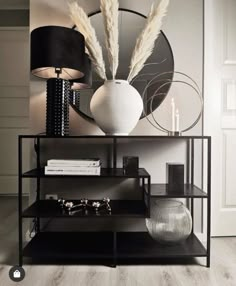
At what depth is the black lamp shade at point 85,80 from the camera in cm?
209

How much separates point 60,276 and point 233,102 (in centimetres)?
177

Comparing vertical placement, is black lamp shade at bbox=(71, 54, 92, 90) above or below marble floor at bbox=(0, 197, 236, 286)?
above

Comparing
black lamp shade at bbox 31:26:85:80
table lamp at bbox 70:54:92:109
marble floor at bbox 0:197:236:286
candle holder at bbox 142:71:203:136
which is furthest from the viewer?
candle holder at bbox 142:71:203:136

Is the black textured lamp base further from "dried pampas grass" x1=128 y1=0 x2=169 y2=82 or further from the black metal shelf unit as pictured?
"dried pampas grass" x1=128 y1=0 x2=169 y2=82

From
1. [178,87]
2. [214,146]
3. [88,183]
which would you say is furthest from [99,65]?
[214,146]

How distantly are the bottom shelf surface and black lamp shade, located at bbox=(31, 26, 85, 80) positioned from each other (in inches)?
43.4

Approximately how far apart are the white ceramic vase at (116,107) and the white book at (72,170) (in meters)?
0.27

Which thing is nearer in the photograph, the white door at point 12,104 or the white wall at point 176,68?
the white wall at point 176,68

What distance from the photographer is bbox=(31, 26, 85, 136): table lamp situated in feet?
5.79

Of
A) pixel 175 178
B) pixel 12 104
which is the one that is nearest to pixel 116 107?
pixel 175 178

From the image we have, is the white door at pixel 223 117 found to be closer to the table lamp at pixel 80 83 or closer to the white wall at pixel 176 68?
Answer: the white wall at pixel 176 68

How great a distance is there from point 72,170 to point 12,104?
260 centimetres

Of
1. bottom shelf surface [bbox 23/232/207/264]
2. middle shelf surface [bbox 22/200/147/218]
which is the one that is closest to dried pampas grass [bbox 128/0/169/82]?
middle shelf surface [bbox 22/200/147/218]

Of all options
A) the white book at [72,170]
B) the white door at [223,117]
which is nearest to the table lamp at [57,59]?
the white book at [72,170]
